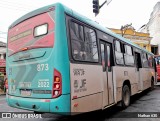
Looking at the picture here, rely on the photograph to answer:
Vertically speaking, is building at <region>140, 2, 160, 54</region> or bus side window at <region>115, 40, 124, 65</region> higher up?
building at <region>140, 2, 160, 54</region>

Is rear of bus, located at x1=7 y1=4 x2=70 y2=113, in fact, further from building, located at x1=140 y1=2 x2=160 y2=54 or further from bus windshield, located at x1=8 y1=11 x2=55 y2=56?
building, located at x1=140 y1=2 x2=160 y2=54

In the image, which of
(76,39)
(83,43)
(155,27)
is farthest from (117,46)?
(155,27)

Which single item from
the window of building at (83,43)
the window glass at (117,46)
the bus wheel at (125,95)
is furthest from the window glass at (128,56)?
the window of building at (83,43)

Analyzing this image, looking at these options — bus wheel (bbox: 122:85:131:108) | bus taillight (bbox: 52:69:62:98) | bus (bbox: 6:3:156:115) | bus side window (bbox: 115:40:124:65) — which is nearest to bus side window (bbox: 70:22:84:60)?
bus (bbox: 6:3:156:115)

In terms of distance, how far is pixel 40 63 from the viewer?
17.1ft

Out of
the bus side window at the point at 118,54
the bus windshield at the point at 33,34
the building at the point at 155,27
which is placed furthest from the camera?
the building at the point at 155,27

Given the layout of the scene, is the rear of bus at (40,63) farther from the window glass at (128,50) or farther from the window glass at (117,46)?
the window glass at (128,50)

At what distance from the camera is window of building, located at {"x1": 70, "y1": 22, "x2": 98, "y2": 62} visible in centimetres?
525

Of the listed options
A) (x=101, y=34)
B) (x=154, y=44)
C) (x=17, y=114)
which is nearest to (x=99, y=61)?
(x=101, y=34)

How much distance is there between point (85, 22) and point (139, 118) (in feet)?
11.4

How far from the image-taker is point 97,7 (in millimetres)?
12695

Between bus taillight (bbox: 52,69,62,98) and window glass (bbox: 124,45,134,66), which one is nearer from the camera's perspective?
bus taillight (bbox: 52,69,62,98)

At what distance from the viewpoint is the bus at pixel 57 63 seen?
4867mm

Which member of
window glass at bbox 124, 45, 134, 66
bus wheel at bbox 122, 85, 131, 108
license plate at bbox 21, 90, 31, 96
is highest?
window glass at bbox 124, 45, 134, 66
